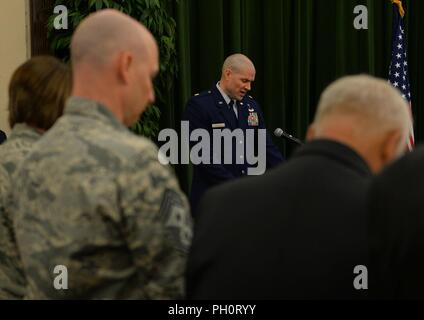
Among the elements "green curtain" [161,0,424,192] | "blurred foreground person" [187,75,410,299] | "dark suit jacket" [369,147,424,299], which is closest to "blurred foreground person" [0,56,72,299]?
"blurred foreground person" [187,75,410,299]

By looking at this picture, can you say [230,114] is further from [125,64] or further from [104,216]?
[104,216]

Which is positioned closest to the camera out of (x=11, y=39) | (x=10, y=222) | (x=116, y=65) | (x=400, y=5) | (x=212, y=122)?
(x=116, y=65)

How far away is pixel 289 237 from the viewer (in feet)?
3.92

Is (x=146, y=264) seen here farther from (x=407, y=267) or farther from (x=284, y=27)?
(x=284, y=27)

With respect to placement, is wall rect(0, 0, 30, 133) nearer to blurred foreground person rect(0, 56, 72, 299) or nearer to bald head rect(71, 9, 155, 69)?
blurred foreground person rect(0, 56, 72, 299)

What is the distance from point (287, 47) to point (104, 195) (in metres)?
4.40

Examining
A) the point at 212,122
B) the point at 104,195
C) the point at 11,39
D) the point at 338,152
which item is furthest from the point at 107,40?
the point at 11,39

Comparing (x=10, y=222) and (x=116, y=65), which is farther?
(x=10, y=222)

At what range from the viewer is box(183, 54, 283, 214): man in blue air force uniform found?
388 centimetres

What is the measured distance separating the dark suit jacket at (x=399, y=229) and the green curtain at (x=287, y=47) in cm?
398

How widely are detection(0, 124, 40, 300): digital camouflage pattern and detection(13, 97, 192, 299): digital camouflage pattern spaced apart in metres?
0.34

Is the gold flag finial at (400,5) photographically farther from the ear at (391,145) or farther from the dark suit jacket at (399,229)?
the dark suit jacket at (399,229)

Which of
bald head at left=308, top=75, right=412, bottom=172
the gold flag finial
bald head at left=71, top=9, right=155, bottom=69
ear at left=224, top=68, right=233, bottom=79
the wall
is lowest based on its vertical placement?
bald head at left=308, top=75, right=412, bottom=172

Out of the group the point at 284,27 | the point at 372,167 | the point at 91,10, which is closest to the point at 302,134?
the point at 284,27
